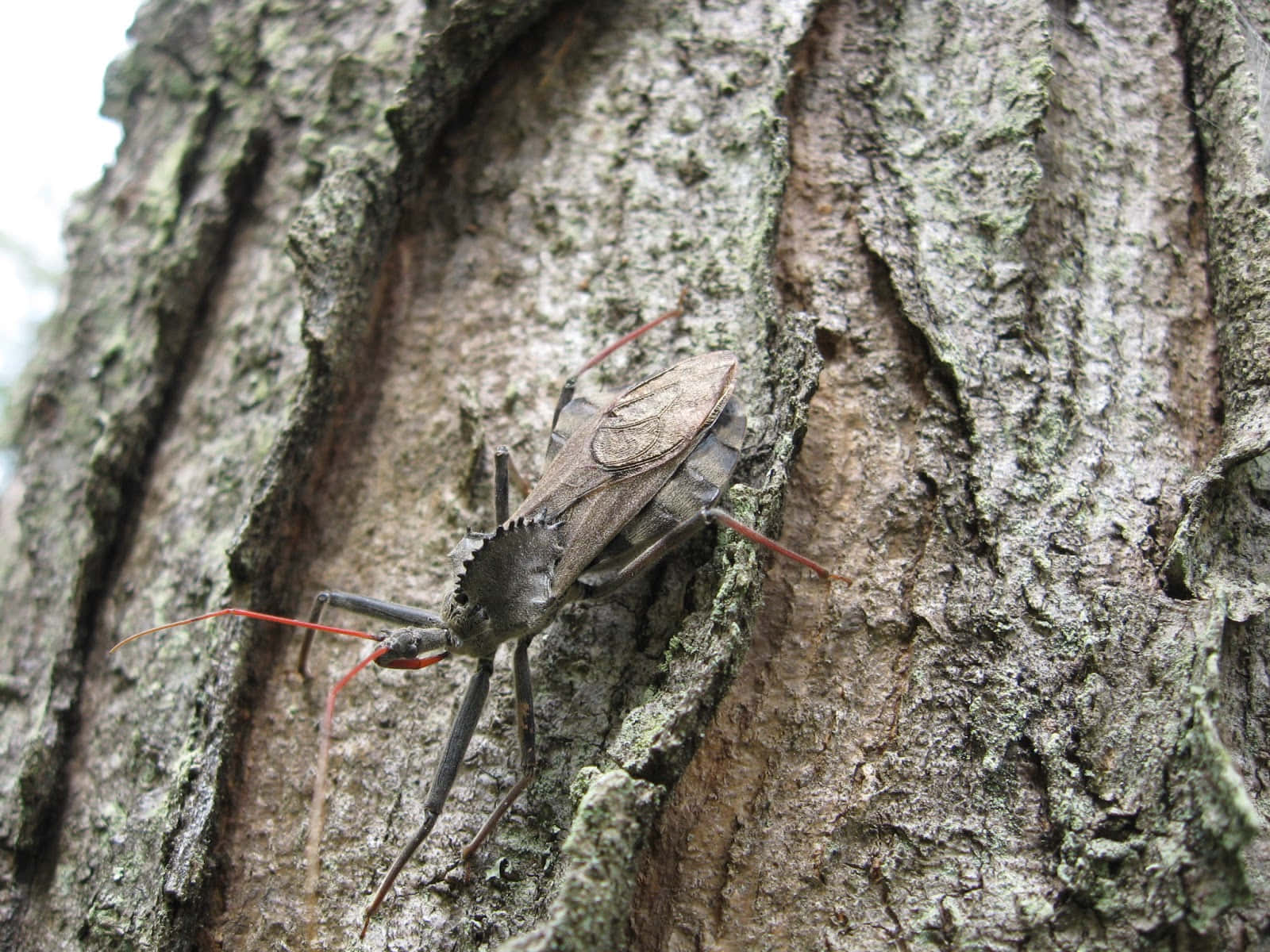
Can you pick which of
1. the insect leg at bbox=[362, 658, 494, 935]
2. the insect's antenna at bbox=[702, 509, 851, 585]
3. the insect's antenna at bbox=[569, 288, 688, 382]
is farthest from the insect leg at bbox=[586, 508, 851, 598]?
the insect's antenna at bbox=[569, 288, 688, 382]

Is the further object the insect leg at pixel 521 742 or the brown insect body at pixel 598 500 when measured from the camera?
the brown insect body at pixel 598 500

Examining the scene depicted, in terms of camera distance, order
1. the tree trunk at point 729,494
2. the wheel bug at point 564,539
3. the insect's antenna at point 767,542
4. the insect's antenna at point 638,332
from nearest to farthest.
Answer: the tree trunk at point 729,494 < the insect's antenna at point 767,542 < the wheel bug at point 564,539 < the insect's antenna at point 638,332

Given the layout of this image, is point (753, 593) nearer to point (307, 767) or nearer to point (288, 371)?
point (307, 767)

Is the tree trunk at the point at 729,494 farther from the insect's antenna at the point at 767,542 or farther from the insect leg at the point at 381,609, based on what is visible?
the insect leg at the point at 381,609

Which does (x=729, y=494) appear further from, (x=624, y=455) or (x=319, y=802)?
(x=319, y=802)

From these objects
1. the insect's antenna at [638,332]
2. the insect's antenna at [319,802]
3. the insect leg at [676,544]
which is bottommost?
the insect's antenna at [319,802]

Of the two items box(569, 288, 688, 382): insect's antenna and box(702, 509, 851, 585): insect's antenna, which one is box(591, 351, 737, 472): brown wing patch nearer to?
box(569, 288, 688, 382): insect's antenna

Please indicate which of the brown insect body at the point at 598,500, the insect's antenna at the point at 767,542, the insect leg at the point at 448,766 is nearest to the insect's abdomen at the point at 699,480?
the brown insect body at the point at 598,500
